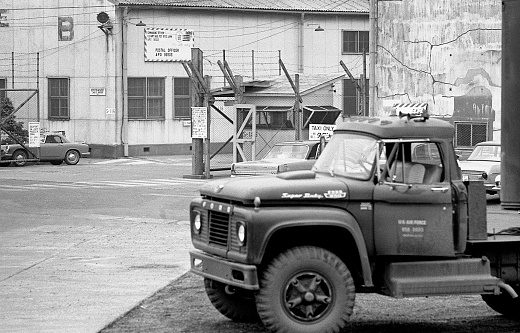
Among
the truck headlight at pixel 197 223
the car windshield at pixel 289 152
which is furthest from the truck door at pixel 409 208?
the car windshield at pixel 289 152

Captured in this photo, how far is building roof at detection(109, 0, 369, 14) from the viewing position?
50406 millimetres

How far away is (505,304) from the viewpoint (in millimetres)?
11328

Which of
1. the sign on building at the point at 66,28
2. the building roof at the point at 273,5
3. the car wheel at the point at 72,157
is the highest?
the building roof at the point at 273,5

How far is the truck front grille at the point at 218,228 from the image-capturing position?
32.9 feet

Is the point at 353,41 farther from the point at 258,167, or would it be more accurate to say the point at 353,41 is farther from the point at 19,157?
the point at 258,167

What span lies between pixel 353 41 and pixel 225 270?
46912 millimetres

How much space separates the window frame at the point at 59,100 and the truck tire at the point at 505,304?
136ft

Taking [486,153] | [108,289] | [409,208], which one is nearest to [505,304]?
[409,208]

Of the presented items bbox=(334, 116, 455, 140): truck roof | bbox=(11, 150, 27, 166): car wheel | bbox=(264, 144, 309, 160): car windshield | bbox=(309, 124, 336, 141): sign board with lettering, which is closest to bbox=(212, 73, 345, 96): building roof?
bbox=(309, 124, 336, 141): sign board with lettering

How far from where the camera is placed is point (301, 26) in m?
54.5

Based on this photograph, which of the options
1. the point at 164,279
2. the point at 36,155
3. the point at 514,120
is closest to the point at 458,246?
the point at 514,120

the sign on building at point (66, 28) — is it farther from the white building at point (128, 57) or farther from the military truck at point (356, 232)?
the military truck at point (356, 232)

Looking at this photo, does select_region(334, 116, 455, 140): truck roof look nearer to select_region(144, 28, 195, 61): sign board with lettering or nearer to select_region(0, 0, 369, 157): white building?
select_region(0, 0, 369, 157): white building

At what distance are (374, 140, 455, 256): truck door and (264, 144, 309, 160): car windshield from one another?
15892 mm
